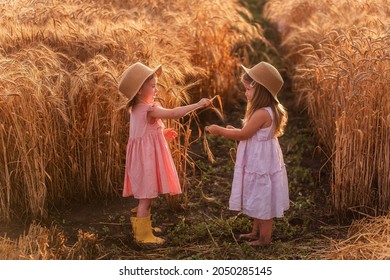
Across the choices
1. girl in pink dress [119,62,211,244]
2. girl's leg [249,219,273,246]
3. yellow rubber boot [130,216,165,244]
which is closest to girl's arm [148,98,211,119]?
girl in pink dress [119,62,211,244]

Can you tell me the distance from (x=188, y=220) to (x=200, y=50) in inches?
98.6

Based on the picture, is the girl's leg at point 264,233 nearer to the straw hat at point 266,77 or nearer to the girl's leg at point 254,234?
the girl's leg at point 254,234

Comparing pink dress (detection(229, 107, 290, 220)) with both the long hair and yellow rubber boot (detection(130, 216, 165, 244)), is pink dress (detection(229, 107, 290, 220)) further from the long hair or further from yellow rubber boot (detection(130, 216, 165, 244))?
yellow rubber boot (detection(130, 216, 165, 244))

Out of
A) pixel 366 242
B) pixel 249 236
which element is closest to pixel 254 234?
pixel 249 236

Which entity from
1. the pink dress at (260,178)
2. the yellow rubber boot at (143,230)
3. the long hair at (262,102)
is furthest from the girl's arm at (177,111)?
the yellow rubber boot at (143,230)

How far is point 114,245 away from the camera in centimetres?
450

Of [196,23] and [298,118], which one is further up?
[196,23]

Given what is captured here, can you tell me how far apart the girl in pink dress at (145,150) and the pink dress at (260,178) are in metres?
0.43

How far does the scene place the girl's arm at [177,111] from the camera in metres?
4.22

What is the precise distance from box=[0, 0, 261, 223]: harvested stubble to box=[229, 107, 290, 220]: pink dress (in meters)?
0.56

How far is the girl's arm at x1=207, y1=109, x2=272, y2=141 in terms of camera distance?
14.2ft

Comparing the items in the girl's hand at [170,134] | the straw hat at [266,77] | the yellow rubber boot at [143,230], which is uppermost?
the straw hat at [266,77]

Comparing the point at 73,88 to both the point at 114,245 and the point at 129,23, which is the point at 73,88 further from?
the point at 129,23
